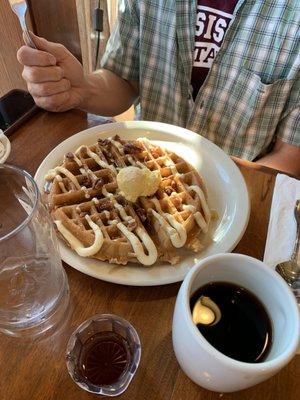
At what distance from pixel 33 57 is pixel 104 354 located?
65 centimetres

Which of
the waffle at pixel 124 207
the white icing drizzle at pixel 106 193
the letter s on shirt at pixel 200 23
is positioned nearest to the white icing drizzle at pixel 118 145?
the waffle at pixel 124 207

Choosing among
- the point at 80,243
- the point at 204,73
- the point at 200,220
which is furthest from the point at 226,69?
the point at 80,243

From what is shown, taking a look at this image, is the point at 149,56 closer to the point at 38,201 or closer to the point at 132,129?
the point at 132,129

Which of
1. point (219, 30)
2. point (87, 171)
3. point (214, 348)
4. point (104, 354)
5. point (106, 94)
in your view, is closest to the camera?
point (214, 348)

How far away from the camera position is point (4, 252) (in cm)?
50

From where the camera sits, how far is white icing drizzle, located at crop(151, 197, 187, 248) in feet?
2.03

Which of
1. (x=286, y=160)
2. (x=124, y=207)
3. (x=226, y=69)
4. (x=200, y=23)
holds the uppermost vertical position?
(x=200, y=23)

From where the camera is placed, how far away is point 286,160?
39.8 inches

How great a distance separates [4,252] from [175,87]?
2.46ft

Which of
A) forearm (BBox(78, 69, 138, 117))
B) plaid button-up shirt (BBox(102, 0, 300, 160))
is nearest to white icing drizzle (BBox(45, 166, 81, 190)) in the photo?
forearm (BBox(78, 69, 138, 117))

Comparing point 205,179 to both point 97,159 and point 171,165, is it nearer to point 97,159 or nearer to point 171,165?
point 171,165

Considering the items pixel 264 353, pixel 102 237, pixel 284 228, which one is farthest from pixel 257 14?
pixel 264 353

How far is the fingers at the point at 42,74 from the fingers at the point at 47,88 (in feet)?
0.03

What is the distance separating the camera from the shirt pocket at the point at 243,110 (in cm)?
97
